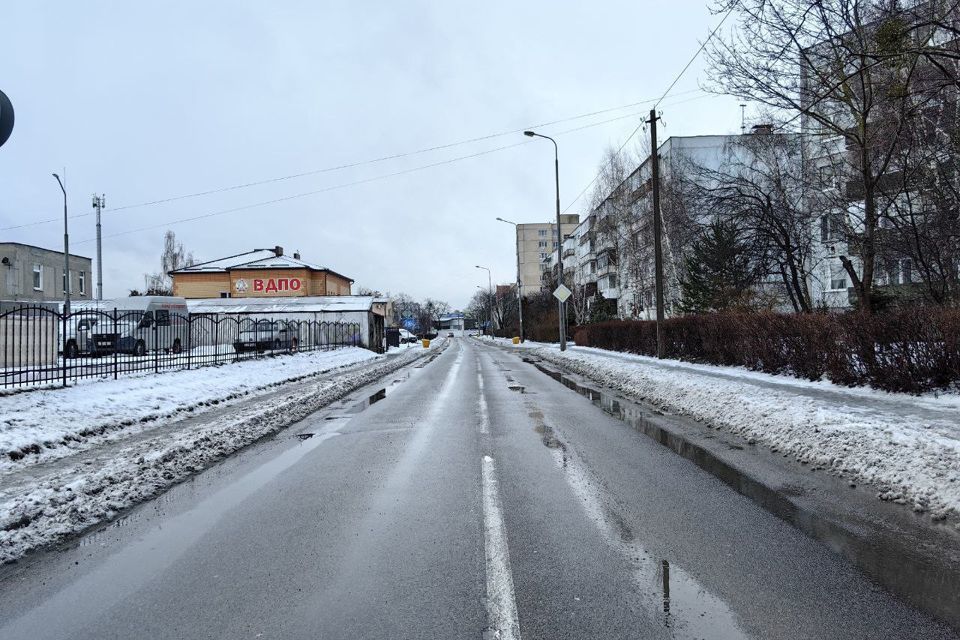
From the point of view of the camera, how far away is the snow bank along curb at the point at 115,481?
4.66 m

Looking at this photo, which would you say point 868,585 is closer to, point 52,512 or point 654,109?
point 52,512

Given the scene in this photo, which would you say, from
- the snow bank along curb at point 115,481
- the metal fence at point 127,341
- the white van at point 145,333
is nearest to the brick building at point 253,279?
the metal fence at point 127,341

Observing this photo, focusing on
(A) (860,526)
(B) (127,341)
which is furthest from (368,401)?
(B) (127,341)

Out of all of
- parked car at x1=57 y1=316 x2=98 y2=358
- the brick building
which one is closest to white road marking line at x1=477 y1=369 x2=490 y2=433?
parked car at x1=57 y1=316 x2=98 y2=358

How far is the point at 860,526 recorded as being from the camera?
14.9ft

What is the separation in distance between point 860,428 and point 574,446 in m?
3.46

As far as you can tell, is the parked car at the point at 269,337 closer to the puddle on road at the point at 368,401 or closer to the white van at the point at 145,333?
the white van at the point at 145,333

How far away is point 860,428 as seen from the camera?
6965mm

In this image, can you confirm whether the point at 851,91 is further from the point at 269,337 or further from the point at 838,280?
the point at 269,337

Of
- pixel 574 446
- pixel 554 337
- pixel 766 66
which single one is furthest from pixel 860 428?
pixel 554 337

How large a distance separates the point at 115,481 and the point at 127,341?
72.5 ft

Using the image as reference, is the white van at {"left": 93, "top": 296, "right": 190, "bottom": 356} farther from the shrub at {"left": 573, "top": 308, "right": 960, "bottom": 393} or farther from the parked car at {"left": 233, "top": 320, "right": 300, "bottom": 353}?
the shrub at {"left": 573, "top": 308, "right": 960, "bottom": 393}

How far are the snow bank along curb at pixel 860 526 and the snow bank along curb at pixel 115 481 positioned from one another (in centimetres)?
590

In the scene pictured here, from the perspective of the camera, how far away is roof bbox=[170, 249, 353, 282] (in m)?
58.2
